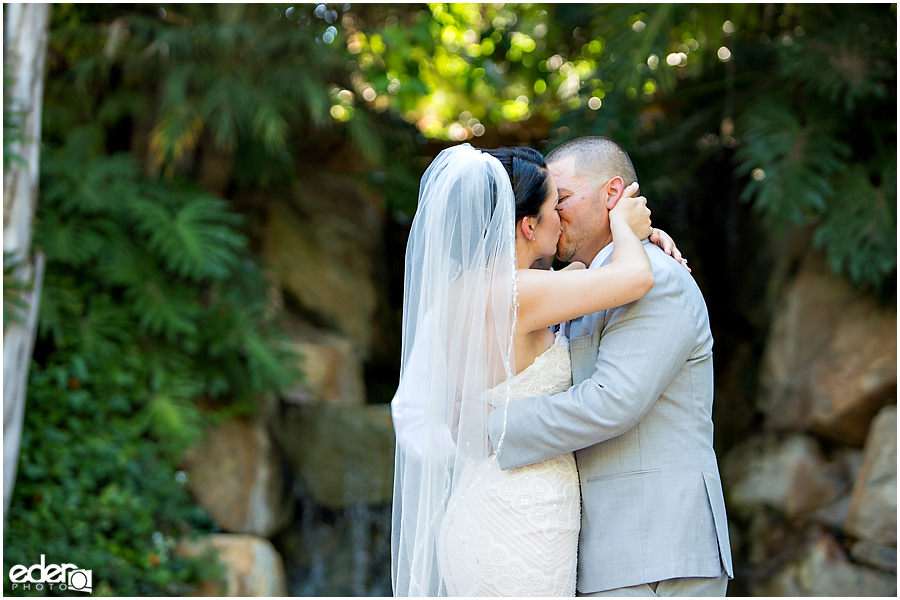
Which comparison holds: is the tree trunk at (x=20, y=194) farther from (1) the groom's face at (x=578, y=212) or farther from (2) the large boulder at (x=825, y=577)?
(2) the large boulder at (x=825, y=577)

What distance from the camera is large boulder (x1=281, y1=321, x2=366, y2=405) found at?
603 centimetres

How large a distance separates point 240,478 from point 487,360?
373 cm

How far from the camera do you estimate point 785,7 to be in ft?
19.9

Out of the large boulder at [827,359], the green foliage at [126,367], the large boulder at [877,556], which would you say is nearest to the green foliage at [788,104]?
the large boulder at [827,359]

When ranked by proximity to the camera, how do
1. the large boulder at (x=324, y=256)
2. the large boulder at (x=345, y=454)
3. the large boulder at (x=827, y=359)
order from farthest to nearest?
the large boulder at (x=324, y=256)
the large boulder at (x=345, y=454)
the large boulder at (x=827, y=359)

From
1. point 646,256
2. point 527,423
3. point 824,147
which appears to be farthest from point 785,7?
point 527,423

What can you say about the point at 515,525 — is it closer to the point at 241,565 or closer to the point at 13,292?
the point at 241,565

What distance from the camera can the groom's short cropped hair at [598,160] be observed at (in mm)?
2350

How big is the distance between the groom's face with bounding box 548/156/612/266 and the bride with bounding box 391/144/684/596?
0.05m

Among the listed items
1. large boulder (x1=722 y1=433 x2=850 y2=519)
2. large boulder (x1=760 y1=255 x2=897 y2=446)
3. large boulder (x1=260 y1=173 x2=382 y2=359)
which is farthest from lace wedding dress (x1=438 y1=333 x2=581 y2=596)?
large boulder (x1=260 y1=173 x2=382 y2=359)

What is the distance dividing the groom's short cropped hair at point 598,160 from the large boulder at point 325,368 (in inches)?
152

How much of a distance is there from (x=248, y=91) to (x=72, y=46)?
62.0 inches

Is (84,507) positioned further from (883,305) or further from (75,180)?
(883,305)

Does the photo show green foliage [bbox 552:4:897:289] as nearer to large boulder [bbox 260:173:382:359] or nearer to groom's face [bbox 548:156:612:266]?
large boulder [bbox 260:173:382:359]
